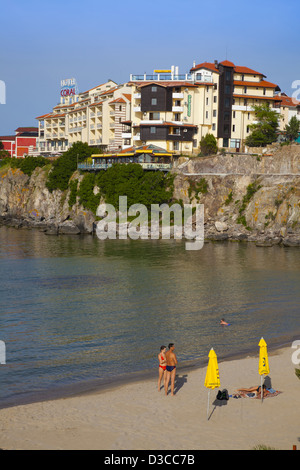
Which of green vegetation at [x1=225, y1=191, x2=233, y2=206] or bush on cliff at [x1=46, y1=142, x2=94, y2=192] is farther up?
bush on cliff at [x1=46, y1=142, x2=94, y2=192]

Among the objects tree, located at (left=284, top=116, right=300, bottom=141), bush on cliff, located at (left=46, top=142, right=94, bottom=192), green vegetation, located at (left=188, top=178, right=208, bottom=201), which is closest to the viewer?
green vegetation, located at (left=188, top=178, right=208, bottom=201)

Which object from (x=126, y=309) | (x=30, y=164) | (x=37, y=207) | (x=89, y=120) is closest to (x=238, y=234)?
(x=37, y=207)

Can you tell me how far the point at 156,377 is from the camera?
26.9 m

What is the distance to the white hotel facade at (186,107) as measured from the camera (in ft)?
325

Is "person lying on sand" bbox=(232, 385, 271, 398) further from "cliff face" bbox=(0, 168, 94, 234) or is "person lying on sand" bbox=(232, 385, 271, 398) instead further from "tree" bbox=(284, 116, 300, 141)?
"tree" bbox=(284, 116, 300, 141)

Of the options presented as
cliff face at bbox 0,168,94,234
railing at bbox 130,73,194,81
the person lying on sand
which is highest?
railing at bbox 130,73,194,81

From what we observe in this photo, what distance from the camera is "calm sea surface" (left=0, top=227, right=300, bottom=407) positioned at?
1129 inches

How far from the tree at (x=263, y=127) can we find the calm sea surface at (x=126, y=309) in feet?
105

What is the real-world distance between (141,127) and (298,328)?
68695 millimetres

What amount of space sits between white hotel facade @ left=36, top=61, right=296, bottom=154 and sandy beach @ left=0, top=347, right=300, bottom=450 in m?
77.2

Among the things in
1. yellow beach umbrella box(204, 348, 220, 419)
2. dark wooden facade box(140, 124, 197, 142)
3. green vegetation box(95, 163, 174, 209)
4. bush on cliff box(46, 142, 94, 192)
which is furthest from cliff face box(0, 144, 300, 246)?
yellow beach umbrella box(204, 348, 220, 419)

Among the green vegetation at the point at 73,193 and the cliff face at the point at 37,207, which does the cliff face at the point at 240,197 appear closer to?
the cliff face at the point at 37,207

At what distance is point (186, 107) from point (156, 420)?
3342 inches
